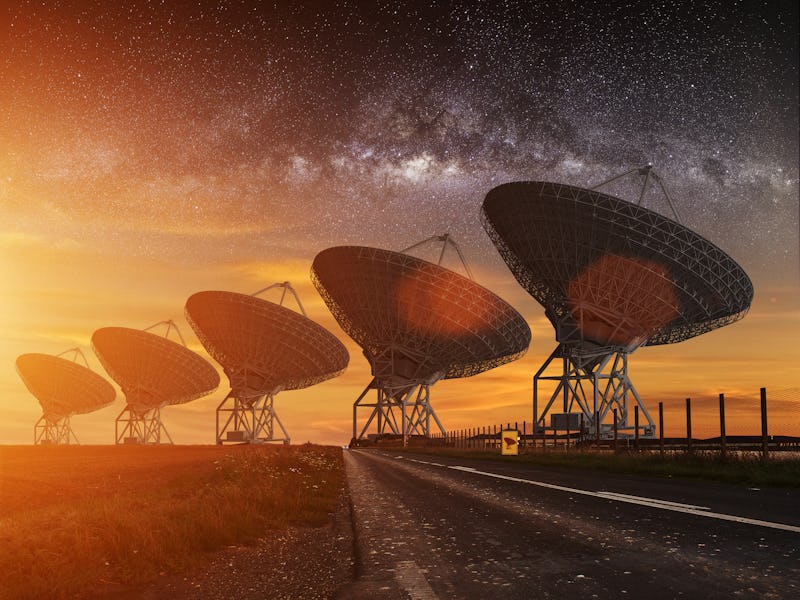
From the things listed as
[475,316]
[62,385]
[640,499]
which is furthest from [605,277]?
[62,385]

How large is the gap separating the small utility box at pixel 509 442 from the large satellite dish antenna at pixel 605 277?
9.87 metres

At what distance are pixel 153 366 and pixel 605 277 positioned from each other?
6318cm

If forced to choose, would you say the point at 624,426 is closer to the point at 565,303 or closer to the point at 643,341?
the point at 643,341

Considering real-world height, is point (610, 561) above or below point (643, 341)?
below

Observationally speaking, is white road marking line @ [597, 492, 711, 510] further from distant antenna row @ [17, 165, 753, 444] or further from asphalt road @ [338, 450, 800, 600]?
distant antenna row @ [17, 165, 753, 444]

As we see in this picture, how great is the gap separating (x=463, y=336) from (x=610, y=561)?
64.0 m

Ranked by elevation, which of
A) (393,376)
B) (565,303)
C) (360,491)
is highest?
(565,303)

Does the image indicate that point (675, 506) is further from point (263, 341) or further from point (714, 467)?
point (263, 341)

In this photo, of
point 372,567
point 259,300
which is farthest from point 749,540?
point 259,300

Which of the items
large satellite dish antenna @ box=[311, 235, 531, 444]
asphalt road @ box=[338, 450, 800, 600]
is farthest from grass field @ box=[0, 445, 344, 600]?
large satellite dish antenna @ box=[311, 235, 531, 444]

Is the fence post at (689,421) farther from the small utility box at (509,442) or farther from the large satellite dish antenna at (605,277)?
the large satellite dish antenna at (605,277)

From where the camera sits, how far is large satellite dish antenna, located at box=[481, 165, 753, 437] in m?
48.7

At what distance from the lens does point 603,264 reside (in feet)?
174

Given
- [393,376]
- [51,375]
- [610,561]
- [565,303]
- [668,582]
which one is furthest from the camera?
[51,375]
